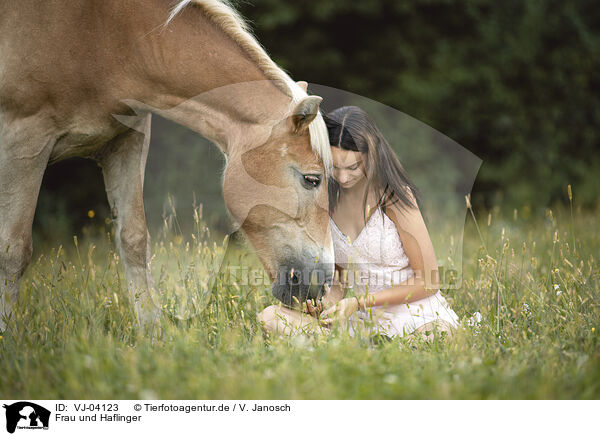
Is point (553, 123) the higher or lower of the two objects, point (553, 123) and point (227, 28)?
the higher

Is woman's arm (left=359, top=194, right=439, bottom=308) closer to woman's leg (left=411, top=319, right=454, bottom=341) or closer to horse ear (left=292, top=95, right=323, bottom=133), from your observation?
woman's leg (left=411, top=319, right=454, bottom=341)

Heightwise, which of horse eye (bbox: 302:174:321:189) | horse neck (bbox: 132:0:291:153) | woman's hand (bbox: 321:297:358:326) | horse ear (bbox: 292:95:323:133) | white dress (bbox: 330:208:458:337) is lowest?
woman's hand (bbox: 321:297:358:326)

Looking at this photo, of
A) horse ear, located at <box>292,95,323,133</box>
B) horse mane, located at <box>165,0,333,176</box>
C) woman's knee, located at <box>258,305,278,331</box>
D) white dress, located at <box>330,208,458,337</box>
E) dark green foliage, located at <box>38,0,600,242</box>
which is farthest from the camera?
dark green foliage, located at <box>38,0,600,242</box>

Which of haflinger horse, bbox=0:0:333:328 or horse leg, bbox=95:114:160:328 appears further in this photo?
horse leg, bbox=95:114:160:328

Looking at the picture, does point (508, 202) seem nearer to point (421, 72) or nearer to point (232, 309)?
point (421, 72)

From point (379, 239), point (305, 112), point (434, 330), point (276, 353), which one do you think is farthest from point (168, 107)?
point (434, 330)

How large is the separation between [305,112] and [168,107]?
86 cm

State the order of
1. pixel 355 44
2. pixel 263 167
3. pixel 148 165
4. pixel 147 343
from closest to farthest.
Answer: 1. pixel 147 343
2. pixel 263 167
3. pixel 148 165
4. pixel 355 44

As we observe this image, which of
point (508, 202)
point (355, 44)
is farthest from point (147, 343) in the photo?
point (508, 202)

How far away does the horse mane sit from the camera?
277cm

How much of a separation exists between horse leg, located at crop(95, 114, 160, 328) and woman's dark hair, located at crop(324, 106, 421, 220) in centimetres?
125
